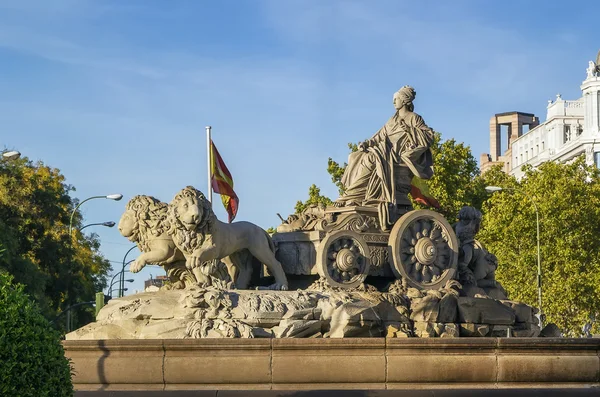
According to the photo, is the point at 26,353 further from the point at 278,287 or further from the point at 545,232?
the point at 545,232

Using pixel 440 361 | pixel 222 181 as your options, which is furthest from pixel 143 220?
pixel 222 181

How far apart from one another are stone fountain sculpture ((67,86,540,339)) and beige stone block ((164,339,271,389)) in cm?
86

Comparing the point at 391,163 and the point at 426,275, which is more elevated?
the point at 391,163

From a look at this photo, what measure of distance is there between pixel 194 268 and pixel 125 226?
1.78 meters

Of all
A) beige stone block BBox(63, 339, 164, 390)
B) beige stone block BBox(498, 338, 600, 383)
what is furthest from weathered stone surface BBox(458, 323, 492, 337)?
beige stone block BBox(63, 339, 164, 390)

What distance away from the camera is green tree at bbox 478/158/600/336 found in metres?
53.5

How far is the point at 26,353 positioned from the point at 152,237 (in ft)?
24.9

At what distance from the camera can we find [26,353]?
45.7ft

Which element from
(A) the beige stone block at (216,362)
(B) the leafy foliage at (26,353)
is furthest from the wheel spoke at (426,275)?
(B) the leafy foliage at (26,353)

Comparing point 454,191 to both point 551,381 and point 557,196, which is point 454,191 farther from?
point 551,381

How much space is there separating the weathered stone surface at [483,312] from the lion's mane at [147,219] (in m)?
4.94

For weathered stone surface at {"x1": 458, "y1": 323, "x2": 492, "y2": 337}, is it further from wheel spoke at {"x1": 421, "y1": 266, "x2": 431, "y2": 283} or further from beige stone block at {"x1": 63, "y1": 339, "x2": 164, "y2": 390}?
beige stone block at {"x1": 63, "y1": 339, "x2": 164, "y2": 390}

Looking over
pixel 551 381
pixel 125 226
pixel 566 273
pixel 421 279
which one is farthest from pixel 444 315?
pixel 566 273

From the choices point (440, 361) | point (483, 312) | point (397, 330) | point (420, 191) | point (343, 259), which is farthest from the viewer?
point (420, 191)
